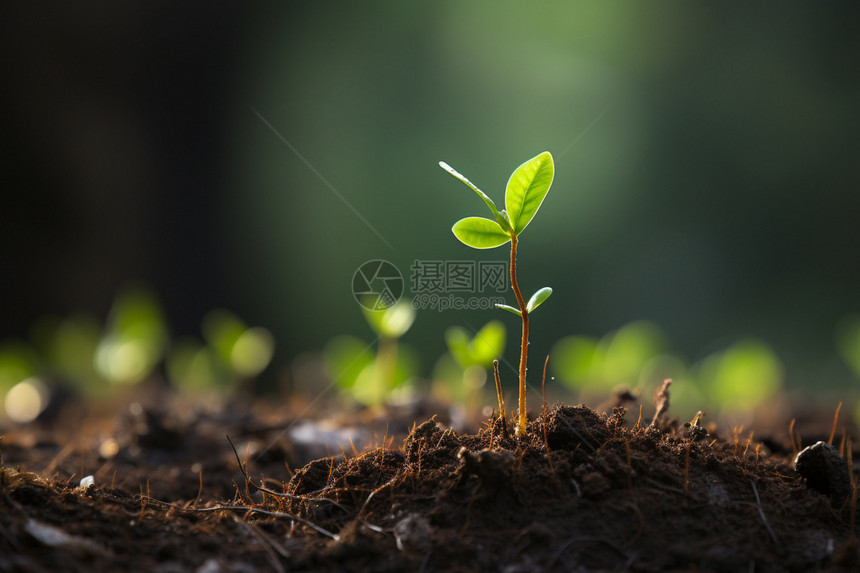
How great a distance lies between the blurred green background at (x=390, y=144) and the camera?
353 centimetres

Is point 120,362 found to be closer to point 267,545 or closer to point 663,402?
point 267,545

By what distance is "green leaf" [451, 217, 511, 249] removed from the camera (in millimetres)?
705

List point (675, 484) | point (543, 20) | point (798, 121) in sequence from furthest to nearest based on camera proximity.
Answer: point (798, 121)
point (543, 20)
point (675, 484)

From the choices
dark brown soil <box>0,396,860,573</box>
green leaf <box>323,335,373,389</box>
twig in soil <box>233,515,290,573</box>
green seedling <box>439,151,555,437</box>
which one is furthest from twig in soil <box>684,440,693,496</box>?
green leaf <box>323,335,373,389</box>

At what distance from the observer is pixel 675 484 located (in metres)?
0.68

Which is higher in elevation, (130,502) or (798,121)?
(798,121)

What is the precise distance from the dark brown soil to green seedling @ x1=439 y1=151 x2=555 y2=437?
0.12 metres

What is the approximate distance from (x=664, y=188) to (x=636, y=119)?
0.57 m

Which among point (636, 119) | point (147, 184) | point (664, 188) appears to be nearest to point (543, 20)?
point (636, 119)

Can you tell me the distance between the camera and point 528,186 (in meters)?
0.70

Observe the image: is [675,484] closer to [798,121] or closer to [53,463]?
[53,463]

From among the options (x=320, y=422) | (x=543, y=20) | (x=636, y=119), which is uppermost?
(x=543, y=20)

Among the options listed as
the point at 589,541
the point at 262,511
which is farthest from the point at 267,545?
the point at 589,541

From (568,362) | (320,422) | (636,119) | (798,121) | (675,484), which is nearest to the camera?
(675,484)
